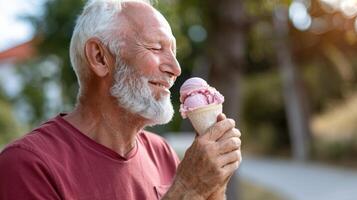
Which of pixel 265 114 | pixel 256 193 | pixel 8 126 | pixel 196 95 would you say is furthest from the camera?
pixel 265 114

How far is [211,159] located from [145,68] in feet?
1.48

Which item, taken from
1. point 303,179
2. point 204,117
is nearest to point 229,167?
point 204,117

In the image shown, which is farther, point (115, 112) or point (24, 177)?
point (115, 112)

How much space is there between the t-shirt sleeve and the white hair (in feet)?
1.42

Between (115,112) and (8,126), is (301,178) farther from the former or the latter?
(115,112)

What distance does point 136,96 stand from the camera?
88.1 inches

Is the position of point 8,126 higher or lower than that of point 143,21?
lower

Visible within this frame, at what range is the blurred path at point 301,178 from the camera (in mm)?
12859

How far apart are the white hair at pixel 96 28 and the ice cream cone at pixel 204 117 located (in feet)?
1.34

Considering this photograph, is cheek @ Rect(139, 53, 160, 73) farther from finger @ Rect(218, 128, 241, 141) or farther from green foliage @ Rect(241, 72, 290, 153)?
green foliage @ Rect(241, 72, 290, 153)

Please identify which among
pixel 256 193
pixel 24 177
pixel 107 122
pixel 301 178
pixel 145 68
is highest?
pixel 145 68

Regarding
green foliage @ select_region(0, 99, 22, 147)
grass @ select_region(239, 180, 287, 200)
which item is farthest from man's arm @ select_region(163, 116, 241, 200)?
green foliage @ select_region(0, 99, 22, 147)

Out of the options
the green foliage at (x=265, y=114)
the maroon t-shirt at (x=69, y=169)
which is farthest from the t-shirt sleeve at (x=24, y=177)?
the green foliage at (x=265, y=114)

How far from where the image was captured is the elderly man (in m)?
2.07
